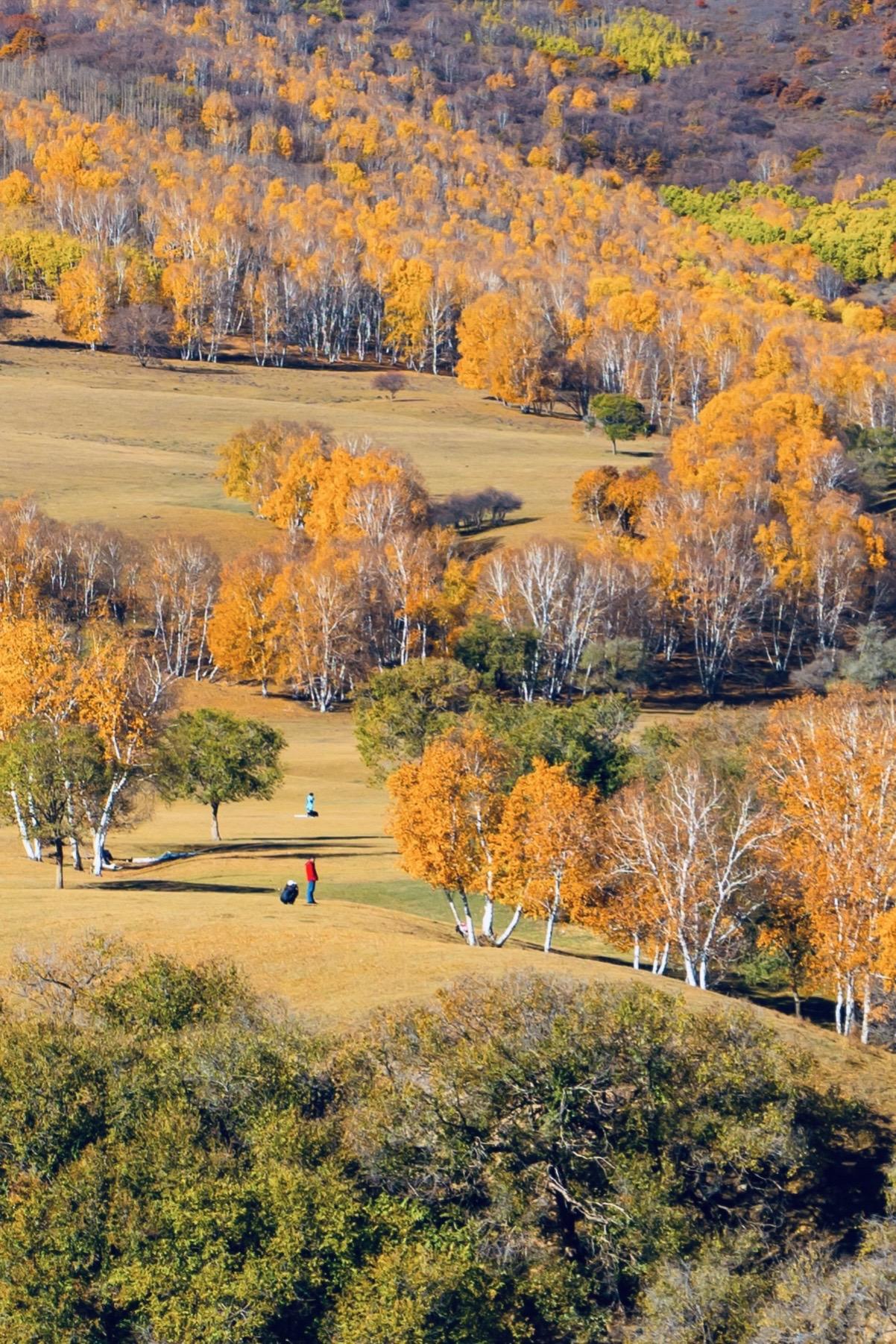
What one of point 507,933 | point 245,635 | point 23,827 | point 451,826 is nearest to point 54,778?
point 23,827

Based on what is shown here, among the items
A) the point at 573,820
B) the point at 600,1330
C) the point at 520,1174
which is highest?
the point at 573,820

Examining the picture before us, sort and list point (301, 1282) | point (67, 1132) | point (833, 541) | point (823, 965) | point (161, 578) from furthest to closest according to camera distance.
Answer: point (833, 541) → point (161, 578) → point (823, 965) → point (67, 1132) → point (301, 1282)

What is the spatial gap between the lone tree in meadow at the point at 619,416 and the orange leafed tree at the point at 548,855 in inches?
5003

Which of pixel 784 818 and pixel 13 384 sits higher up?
pixel 13 384

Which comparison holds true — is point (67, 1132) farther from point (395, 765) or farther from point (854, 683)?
point (854, 683)

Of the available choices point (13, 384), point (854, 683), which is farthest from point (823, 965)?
point (13, 384)

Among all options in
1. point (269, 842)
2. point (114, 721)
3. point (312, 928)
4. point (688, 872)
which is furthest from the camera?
point (269, 842)

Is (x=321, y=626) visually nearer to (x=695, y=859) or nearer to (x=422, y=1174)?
(x=695, y=859)

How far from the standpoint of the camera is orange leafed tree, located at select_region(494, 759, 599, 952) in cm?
5838

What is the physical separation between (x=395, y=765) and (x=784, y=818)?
28.6m

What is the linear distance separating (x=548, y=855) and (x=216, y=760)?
72.3 ft

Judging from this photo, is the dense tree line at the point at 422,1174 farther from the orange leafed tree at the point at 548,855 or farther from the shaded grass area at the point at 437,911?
the shaded grass area at the point at 437,911

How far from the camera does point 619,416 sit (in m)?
184

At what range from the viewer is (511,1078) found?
39000 mm
